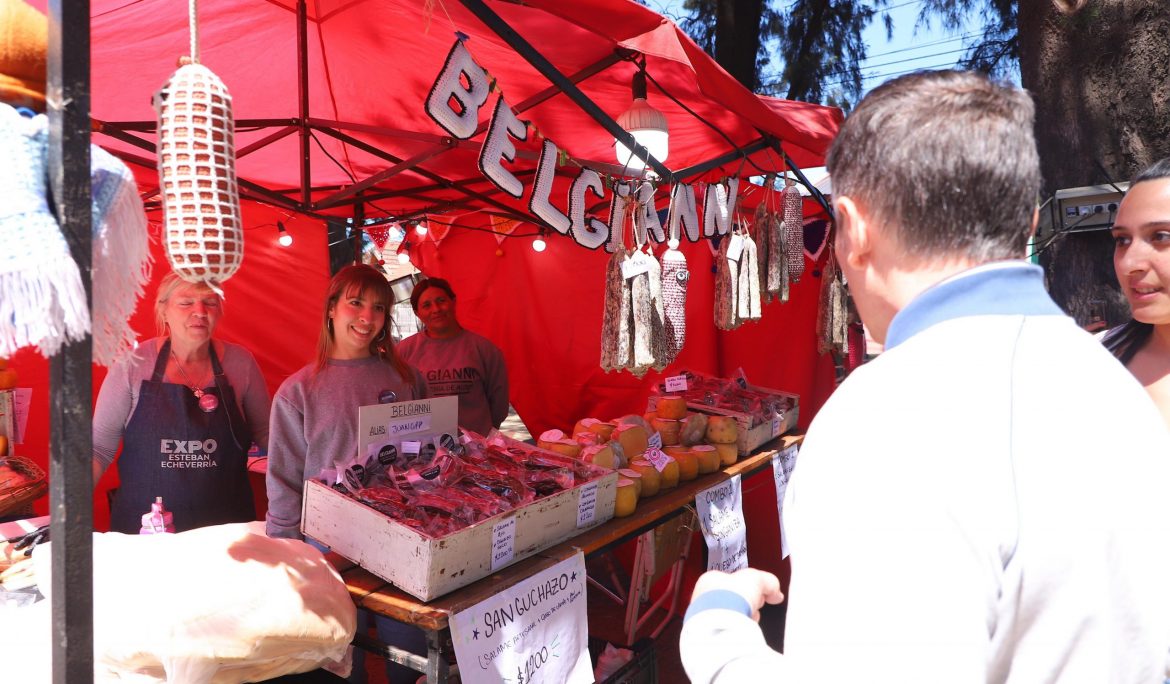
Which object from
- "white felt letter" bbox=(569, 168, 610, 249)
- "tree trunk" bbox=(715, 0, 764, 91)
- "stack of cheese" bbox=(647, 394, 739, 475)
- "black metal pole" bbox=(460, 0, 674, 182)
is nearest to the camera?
"black metal pole" bbox=(460, 0, 674, 182)

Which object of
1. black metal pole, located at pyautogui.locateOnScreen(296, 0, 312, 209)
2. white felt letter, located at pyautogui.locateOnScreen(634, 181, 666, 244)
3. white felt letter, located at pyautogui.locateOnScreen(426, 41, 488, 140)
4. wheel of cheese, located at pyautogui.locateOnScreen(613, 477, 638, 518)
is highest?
black metal pole, located at pyautogui.locateOnScreen(296, 0, 312, 209)

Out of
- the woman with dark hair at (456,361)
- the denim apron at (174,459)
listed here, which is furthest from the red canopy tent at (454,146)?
the denim apron at (174,459)

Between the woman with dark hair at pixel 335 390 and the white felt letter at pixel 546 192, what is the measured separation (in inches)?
40.2

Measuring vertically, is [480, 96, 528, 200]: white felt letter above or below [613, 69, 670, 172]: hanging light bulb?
below

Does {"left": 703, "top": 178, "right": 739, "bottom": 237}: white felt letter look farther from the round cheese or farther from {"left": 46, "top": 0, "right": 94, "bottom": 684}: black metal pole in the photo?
{"left": 46, "top": 0, "right": 94, "bottom": 684}: black metal pole

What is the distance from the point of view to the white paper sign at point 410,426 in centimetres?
239

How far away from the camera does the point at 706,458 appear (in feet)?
10.4

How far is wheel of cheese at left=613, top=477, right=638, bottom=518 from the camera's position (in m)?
2.51

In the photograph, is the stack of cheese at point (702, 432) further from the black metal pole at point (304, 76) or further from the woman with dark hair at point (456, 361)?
the black metal pole at point (304, 76)

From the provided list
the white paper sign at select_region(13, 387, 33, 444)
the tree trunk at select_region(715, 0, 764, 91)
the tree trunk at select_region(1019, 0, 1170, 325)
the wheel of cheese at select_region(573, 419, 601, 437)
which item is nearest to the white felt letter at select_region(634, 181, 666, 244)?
the wheel of cheese at select_region(573, 419, 601, 437)

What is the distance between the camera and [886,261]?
86 cm

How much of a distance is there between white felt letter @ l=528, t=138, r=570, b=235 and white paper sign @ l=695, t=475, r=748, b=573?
131cm

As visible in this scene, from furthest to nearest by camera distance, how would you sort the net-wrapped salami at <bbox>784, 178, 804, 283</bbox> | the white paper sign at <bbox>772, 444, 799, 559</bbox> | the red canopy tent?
Result: the net-wrapped salami at <bbox>784, 178, 804, 283</bbox>
the white paper sign at <bbox>772, 444, 799, 559</bbox>
the red canopy tent

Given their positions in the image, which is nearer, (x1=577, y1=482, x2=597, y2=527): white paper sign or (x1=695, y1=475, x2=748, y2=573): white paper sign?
(x1=577, y1=482, x2=597, y2=527): white paper sign
